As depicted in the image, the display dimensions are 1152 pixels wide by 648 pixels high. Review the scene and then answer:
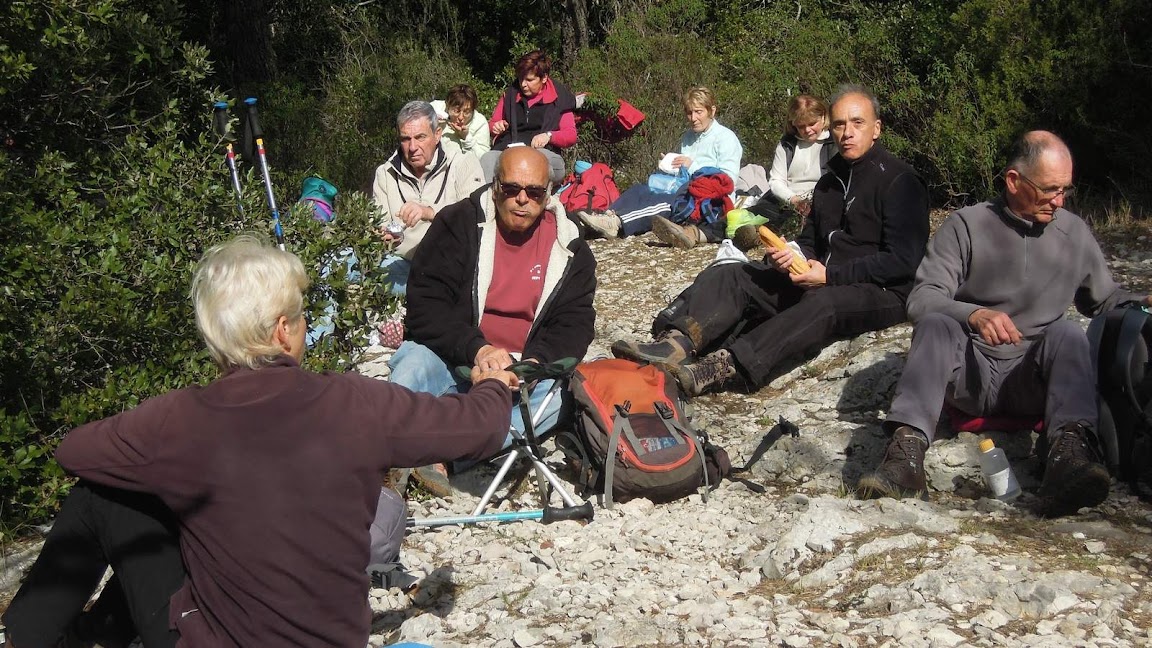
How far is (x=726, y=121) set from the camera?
40.9 feet

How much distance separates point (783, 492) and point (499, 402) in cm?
250

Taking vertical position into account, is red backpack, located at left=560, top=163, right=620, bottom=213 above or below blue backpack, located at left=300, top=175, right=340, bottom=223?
below

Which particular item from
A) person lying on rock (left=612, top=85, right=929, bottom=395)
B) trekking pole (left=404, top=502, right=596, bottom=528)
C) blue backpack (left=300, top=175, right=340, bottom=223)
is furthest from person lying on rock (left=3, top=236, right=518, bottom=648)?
blue backpack (left=300, top=175, right=340, bottom=223)

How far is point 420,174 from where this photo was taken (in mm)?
7133

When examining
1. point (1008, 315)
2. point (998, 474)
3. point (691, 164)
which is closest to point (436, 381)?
point (998, 474)

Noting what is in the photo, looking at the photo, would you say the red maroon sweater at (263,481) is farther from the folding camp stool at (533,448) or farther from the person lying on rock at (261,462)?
the folding camp stool at (533,448)

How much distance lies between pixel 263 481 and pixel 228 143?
3299 millimetres

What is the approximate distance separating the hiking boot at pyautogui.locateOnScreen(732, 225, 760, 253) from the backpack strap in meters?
4.17

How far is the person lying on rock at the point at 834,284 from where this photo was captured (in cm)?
621

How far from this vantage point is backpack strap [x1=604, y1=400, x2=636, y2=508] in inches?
196

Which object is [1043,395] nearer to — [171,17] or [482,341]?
[482,341]

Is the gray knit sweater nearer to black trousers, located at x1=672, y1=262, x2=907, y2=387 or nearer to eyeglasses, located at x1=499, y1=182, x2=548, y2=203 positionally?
black trousers, located at x1=672, y1=262, x2=907, y2=387

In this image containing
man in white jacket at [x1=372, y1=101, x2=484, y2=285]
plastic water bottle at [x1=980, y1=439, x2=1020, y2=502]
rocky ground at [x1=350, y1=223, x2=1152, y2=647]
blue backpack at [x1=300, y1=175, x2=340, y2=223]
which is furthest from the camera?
blue backpack at [x1=300, y1=175, x2=340, y2=223]

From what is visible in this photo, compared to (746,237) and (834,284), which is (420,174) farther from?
(746,237)
